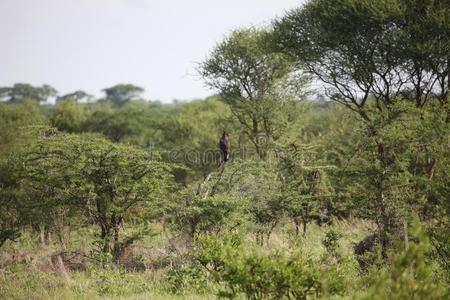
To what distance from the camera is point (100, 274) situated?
30.9ft

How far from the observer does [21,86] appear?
8062 cm

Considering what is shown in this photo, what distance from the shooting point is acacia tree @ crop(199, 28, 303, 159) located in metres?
19.7

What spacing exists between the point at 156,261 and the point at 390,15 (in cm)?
839

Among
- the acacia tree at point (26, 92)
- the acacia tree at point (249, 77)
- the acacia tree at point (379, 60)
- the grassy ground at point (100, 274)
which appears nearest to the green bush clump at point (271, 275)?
the grassy ground at point (100, 274)

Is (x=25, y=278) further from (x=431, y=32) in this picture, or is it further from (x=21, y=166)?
(x=431, y=32)

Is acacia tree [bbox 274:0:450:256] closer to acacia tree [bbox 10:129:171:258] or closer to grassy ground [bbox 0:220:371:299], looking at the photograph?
grassy ground [bbox 0:220:371:299]

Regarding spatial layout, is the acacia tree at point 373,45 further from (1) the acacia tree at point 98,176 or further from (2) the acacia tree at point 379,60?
(1) the acacia tree at point 98,176

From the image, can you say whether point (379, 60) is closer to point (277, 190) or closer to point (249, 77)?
point (277, 190)

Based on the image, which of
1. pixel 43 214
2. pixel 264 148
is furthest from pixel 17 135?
pixel 264 148

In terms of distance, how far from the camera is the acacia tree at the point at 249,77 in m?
19.7

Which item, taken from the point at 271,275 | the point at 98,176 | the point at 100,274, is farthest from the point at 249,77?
the point at 271,275

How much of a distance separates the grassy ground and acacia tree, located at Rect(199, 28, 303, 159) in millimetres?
6943

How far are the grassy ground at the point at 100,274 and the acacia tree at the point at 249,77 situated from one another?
6.94 m

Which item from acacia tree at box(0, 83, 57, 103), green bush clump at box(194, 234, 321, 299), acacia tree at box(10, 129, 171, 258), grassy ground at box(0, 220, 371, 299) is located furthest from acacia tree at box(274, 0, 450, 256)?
acacia tree at box(0, 83, 57, 103)
